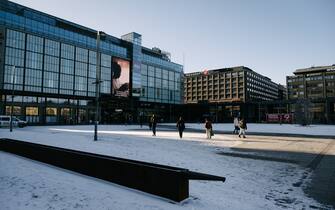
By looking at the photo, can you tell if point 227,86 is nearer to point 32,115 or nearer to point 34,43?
point 34,43

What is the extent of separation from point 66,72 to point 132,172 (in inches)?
2430

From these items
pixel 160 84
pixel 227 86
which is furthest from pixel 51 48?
pixel 227 86

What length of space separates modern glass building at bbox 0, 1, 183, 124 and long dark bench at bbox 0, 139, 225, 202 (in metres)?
41.8

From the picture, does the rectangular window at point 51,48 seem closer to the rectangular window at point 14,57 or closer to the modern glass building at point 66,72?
the modern glass building at point 66,72

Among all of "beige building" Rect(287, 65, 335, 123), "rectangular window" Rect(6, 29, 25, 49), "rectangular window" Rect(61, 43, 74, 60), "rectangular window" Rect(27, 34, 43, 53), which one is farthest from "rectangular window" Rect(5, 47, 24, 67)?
"beige building" Rect(287, 65, 335, 123)

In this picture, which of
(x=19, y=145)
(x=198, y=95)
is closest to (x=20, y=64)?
(x=19, y=145)

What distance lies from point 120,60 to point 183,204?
234 ft

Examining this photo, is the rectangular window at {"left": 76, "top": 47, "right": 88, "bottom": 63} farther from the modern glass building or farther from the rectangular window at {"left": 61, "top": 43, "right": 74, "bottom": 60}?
the rectangular window at {"left": 61, "top": 43, "right": 74, "bottom": 60}

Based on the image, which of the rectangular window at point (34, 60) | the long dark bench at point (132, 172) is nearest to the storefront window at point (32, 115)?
the rectangular window at point (34, 60)

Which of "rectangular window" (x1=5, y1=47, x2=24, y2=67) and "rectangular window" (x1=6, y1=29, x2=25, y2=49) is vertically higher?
"rectangular window" (x1=6, y1=29, x2=25, y2=49)

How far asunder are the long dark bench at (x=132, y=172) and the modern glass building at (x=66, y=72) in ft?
Answer: 137

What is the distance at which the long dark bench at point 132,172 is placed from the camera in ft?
17.2

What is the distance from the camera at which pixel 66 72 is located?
2442 inches

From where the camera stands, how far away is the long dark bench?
524 cm
